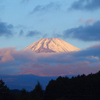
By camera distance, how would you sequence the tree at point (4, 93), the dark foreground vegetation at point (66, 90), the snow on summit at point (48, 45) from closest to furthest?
the tree at point (4, 93) → the dark foreground vegetation at point (66, 90) → the snow on summit at point (48, 45)

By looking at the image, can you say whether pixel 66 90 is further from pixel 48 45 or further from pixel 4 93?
pixel 48 45

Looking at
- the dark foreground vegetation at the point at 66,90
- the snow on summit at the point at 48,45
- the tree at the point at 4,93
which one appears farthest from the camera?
the snow on summit at the point at 48,45

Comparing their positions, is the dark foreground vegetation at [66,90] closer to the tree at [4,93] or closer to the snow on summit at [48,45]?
the tree at [4,93]

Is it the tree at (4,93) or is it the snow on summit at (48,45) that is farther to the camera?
the snow on summit at (48,45)

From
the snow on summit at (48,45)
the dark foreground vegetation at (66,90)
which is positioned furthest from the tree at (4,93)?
the snow on summit at (48,45)

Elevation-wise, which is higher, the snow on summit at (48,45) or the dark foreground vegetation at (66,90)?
the snow on summit at (48,45)

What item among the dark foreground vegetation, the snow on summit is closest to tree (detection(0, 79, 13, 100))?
the dark foreground vegetation

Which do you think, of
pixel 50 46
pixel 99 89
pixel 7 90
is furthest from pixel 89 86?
pixel 50 46

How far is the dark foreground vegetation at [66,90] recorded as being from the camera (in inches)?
932

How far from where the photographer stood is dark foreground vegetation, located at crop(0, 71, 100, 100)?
77.7ft

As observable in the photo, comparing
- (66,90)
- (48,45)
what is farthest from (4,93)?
(48,45)

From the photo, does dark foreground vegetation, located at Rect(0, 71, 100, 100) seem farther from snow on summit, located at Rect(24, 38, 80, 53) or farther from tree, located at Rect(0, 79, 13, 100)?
snow on summit, located at Rect(24, 38, 80, 53)

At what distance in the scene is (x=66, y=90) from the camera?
2641 centimetres

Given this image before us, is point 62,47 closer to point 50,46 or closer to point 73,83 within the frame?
point 50,46
